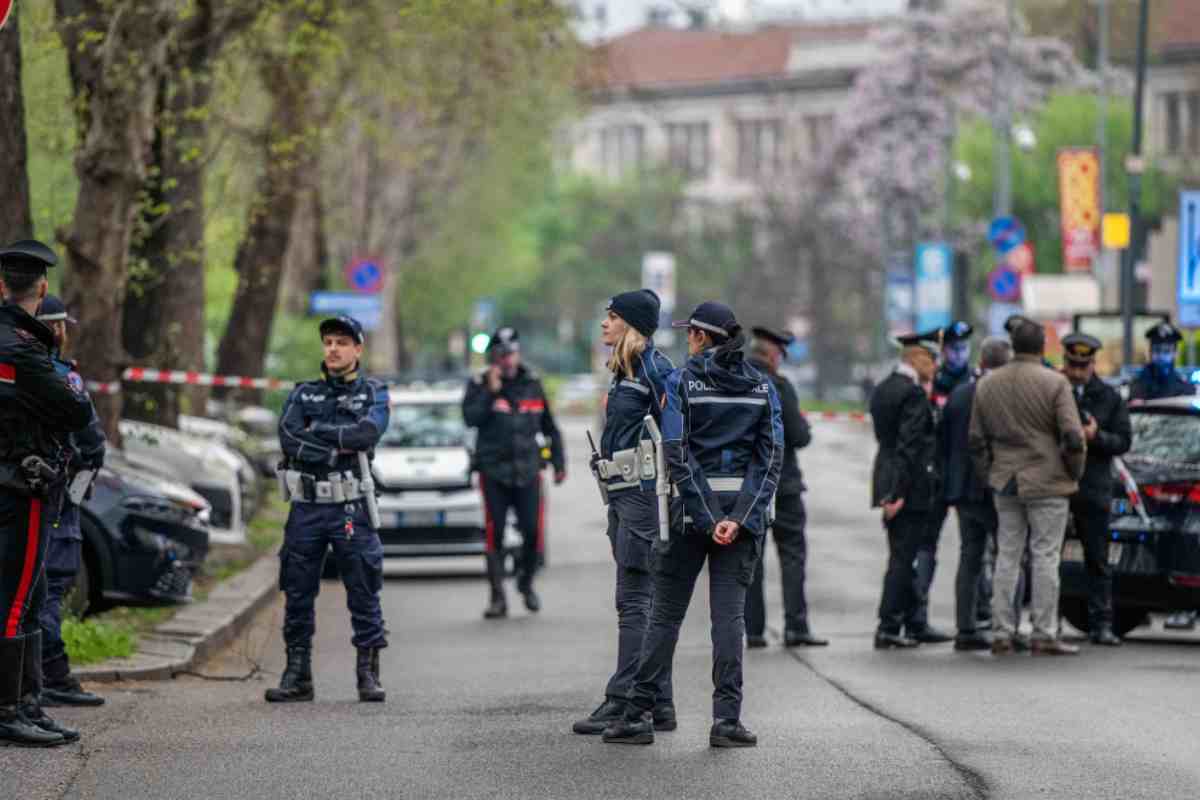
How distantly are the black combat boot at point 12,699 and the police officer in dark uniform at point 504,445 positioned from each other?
23.3 ft

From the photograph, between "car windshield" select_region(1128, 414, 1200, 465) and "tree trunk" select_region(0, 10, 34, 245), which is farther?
"car windshield" select_region(1128, 414, 1200, 465)

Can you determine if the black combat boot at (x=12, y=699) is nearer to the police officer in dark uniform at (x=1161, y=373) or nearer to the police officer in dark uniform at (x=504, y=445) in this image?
the police officer in dark uniform at (x=504, y=445)

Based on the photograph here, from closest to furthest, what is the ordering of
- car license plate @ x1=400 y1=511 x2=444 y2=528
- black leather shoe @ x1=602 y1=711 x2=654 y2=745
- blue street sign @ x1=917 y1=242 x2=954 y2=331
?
1. black leather shoe @ x1=602 y1=711 x2=654 y2=745
2. car license plate @ x1=400 y1=511 x2=444 y2=528
3. blue street sign @ x1=917 y1=242 x2=954 y2=331

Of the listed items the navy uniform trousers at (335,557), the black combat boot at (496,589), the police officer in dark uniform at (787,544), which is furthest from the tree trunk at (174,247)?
the navy uniform trousers at (335,557)

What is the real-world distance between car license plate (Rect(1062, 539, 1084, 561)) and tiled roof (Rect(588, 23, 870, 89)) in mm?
89529

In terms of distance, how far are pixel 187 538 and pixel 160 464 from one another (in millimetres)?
5176

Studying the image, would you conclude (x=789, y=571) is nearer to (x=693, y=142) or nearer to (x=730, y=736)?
(x=730, y=736)

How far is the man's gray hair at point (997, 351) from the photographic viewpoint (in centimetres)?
1441

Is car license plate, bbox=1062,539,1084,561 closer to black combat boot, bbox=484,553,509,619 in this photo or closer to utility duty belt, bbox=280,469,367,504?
black combat boot, bbox=484,553,509,619

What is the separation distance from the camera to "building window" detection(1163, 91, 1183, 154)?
8331cm

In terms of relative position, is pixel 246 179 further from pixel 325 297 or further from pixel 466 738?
pixel 466 738

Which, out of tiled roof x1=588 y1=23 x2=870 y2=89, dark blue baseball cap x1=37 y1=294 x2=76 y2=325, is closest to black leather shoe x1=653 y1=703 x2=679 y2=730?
dark blue baseball cap x1=37 y1=294 x2=76 y2=325

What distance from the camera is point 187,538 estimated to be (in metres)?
14.5

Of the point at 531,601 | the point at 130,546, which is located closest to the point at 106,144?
the point at 130,546
